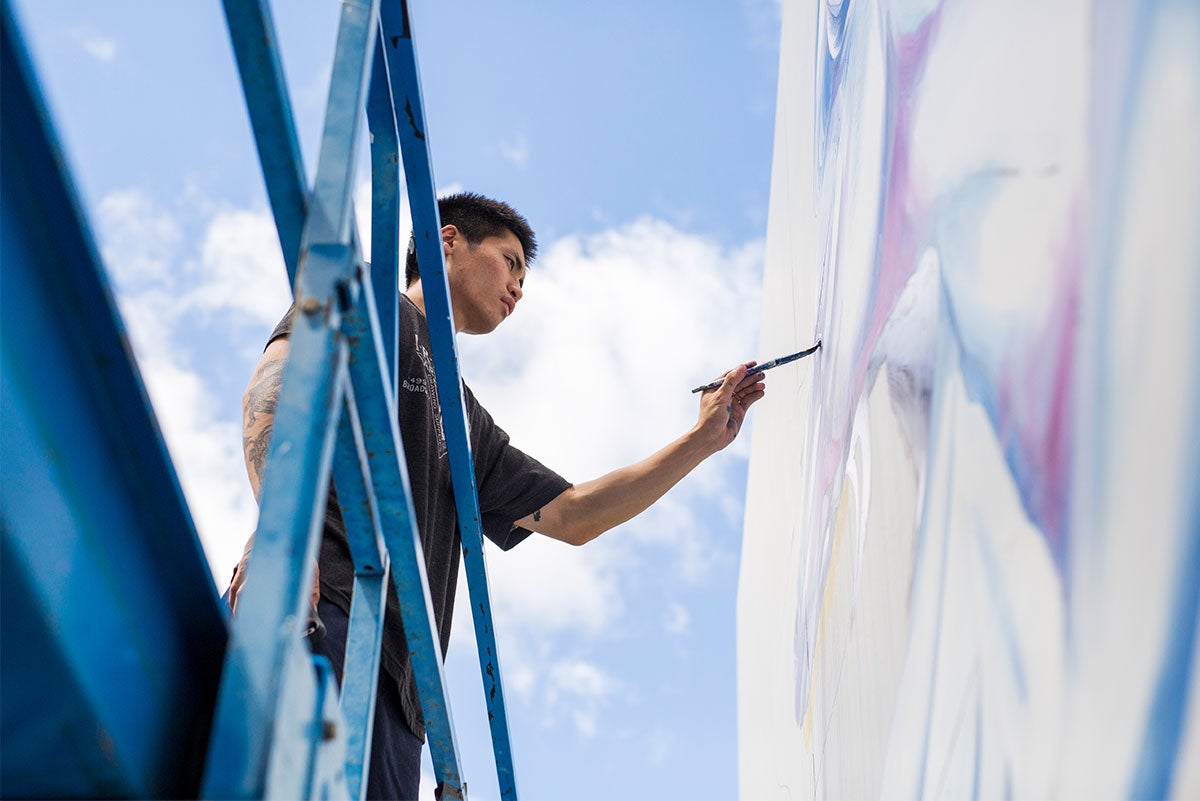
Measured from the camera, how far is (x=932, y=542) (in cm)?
167

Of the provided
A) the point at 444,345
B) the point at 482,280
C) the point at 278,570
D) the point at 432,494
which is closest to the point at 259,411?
the point at 444,345

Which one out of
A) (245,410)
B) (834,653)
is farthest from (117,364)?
(834,653)

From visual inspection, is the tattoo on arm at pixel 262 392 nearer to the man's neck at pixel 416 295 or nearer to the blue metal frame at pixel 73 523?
the blue metal frame at pixel 73 523

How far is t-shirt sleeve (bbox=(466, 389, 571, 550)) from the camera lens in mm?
2816

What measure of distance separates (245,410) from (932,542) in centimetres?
110

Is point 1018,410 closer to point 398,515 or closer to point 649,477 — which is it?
point 398,515

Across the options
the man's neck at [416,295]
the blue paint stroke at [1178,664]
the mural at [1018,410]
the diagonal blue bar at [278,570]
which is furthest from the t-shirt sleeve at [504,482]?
the blue paint stroke at [1178,664]

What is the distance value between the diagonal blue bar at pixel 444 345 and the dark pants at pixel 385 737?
242mm

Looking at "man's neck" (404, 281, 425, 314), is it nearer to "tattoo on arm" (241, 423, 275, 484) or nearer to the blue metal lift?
"tattoo on arm" (241, 423, 275, 484)

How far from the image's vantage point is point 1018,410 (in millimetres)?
1343

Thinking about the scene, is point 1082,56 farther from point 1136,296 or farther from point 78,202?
point 78,202

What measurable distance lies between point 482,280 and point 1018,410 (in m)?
1.96

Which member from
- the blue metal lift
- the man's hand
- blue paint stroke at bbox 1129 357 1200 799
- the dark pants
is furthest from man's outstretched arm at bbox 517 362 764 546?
blue paint stroke at bbox 1129 357 1200 799

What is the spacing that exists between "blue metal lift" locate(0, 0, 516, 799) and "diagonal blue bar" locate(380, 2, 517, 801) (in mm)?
580
